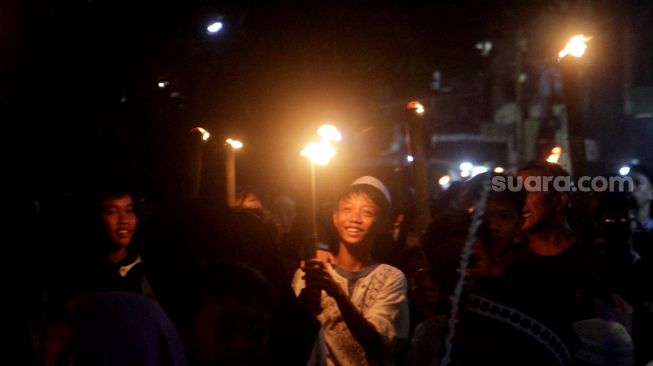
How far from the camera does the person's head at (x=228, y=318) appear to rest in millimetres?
2383

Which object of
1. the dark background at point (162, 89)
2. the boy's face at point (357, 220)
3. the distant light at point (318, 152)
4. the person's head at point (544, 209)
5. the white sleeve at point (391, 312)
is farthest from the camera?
the dark background at point (162, 89)

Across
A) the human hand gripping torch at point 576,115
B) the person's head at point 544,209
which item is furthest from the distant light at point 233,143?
the human hand gripping torch at point 576,115

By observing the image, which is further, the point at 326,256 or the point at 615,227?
the point at 615,227

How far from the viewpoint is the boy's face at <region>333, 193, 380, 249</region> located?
13.6ft

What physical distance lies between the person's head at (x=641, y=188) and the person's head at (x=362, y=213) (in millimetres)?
2608

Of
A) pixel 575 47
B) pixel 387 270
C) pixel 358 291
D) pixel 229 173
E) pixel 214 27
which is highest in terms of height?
pixel 214 27

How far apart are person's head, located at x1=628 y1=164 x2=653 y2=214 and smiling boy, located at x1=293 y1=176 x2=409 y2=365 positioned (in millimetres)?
2688

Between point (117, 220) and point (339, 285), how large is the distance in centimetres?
168

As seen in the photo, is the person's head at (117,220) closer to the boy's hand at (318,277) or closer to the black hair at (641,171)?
the boy's hand at (318,277)

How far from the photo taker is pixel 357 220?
4.18 metres

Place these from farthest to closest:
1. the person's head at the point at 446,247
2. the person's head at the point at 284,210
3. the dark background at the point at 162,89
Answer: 1. the person's head at the point at 284,210
2. the dark background at the point at 162,89
3. the person's head at the point at 446,247

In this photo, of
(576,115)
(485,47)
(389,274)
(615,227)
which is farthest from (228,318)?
(485,47)

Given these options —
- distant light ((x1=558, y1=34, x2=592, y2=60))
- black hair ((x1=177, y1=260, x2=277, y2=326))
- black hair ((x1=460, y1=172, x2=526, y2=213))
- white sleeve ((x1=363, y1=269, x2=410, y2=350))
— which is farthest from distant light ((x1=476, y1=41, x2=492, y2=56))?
black hair ((x1=177, y1=260, x2=277, y2=326))

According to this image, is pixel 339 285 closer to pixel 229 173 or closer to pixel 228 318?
pixel 229 173
